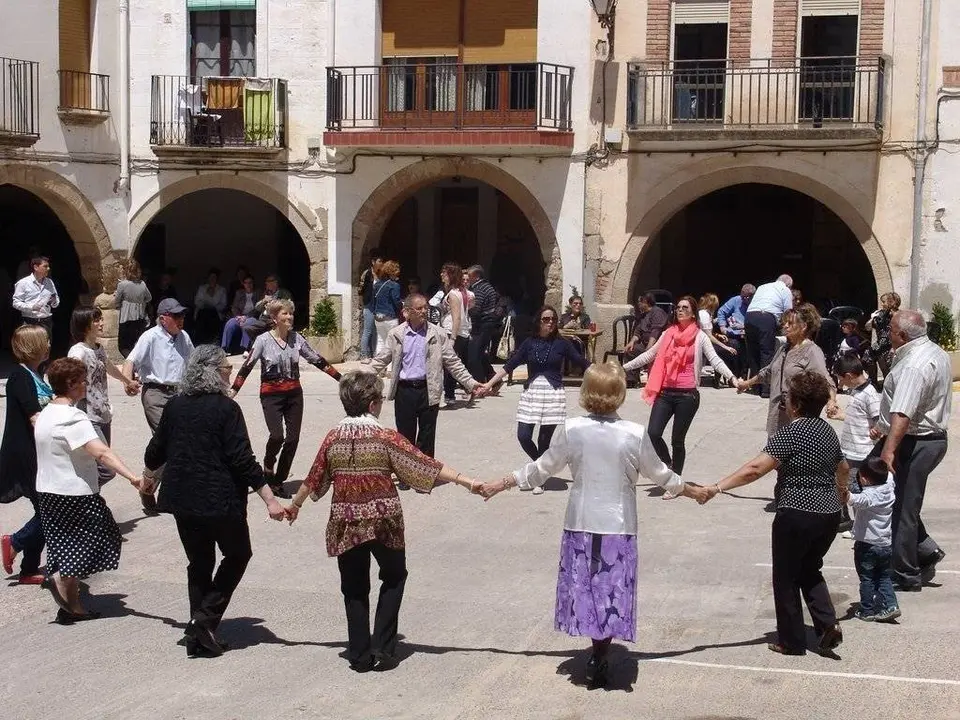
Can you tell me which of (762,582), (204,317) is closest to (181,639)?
(762,582)

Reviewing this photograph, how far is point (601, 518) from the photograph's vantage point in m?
7.27

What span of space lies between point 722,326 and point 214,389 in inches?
517

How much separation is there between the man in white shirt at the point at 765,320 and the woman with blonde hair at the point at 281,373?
319 inches

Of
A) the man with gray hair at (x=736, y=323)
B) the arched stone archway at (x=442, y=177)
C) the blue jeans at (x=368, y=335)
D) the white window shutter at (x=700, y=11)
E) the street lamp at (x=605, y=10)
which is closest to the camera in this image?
the man with gray hair at (x=736, y=323)

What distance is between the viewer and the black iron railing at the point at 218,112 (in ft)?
72.4

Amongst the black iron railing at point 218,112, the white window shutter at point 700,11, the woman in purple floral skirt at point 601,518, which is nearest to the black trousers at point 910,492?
the woman in purple floral skirt at point 601,518

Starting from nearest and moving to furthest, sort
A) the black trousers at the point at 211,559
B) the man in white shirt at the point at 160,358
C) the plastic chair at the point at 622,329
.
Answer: the black trousers at the point at 211,559 → the man in white shirt at the point at 160,358 → the plastic chair at the point at 622,329

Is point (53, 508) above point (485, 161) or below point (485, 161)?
below

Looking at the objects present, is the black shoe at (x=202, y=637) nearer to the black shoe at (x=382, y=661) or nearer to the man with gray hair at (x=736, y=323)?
the black shoe at (x=382, y=661)

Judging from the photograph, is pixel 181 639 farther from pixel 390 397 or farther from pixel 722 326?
pixel 722 326

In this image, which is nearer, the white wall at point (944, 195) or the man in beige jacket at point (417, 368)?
the man in beige jacket at point (417, 368)

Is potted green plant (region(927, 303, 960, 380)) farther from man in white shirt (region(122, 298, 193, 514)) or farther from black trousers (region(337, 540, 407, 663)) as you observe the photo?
black trousers (region(337, 540, 407, 663))

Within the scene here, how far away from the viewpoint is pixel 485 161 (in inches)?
854

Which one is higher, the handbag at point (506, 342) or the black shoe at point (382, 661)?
the handbag at point (506, 342)
